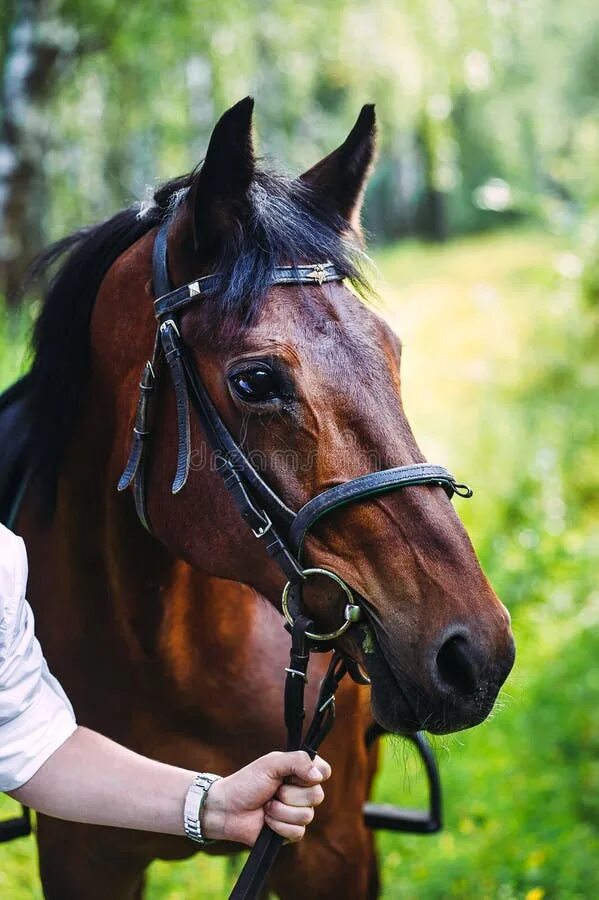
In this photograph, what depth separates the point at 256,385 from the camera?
167 cm

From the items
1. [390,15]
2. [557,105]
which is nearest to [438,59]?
[390,15]

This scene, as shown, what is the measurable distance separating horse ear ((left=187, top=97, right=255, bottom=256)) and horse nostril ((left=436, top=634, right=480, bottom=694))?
91 cm

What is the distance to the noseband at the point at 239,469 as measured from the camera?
1.58 metres

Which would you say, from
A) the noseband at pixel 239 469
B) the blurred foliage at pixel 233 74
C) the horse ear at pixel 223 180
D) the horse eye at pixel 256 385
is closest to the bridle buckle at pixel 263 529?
the noseband at pixel 239 469

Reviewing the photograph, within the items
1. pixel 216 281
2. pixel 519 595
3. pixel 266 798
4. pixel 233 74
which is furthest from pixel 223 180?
pixel 233 74

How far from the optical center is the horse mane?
1762 millimetres

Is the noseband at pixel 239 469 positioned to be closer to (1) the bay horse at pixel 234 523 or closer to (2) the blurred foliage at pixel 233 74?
(1) the bay horse at pixel 234 523

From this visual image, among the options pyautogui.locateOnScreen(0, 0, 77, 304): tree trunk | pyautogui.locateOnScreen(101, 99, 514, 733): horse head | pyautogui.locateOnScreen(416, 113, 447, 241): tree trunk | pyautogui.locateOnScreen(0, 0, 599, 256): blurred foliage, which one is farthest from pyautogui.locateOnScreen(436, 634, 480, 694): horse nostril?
pyautogui.locateOnScreen(416, 113, 447, 241): tree trunk

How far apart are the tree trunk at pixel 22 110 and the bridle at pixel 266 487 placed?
5.38 m

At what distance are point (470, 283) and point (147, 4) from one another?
9341 mm

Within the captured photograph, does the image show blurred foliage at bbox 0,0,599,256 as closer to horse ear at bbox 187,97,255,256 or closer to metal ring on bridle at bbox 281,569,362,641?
horse ear at bbox 187,97,255,256

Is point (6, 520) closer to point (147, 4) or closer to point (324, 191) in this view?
point (324, 191)

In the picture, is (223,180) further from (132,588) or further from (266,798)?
(266,798)

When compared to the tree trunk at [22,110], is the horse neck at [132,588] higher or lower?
lower
